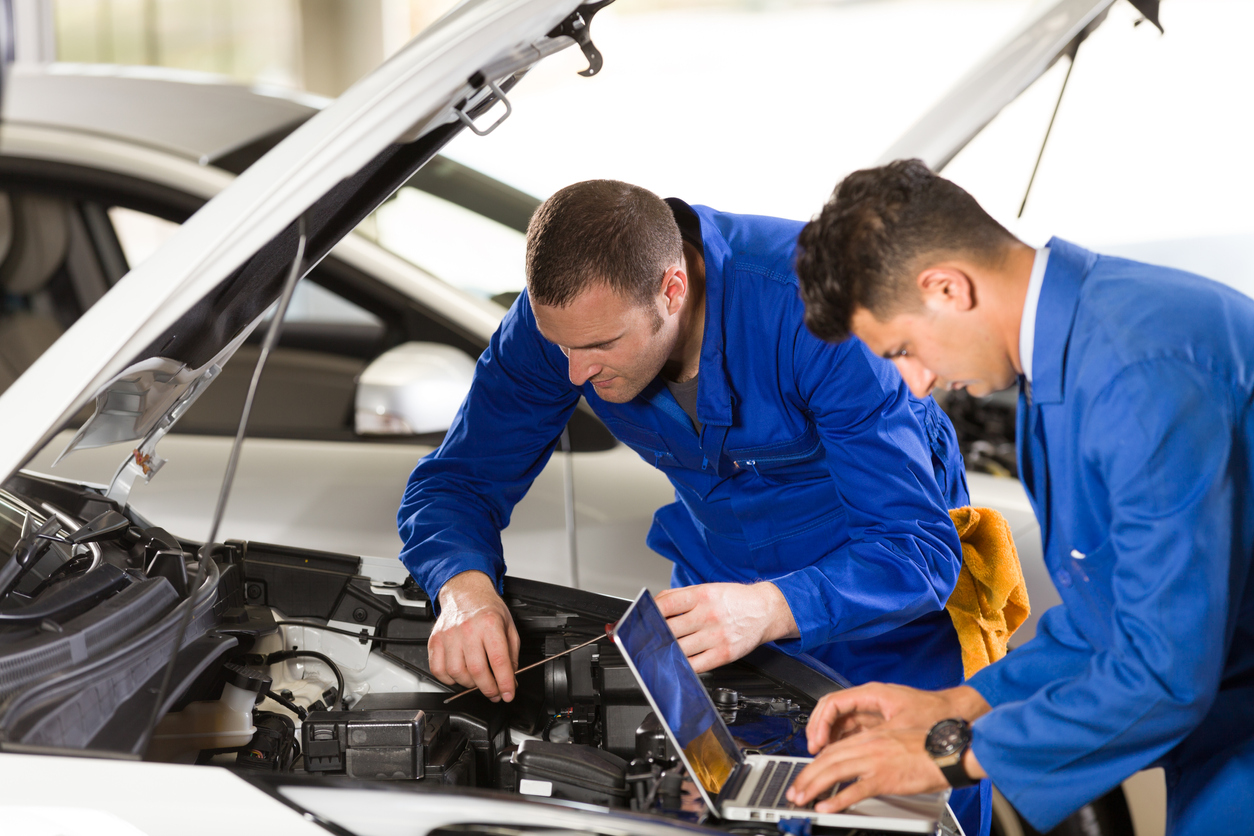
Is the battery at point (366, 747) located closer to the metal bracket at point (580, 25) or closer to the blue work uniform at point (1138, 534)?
the blue work uniform at point (1138, 534)

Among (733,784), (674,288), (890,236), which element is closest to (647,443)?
(674,288)

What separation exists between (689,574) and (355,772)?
0.93 meters

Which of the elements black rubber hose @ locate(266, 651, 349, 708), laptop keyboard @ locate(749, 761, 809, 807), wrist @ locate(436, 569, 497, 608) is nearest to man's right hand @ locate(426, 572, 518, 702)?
wrist @ locate(436, 569, 497, 608)

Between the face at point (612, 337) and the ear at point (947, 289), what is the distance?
682 millimetres

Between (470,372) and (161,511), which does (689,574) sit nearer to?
(470,372)

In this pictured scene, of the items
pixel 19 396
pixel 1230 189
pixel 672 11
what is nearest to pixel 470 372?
pixel 19 396

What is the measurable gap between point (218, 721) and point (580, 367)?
2.80ft

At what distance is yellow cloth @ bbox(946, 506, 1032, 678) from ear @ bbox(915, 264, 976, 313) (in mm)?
967

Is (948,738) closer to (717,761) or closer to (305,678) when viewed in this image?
(717,761)

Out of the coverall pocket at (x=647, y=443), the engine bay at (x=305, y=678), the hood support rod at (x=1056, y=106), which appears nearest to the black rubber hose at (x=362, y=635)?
the engine bay at (x=305, y=678)

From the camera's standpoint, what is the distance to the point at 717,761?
150 cm

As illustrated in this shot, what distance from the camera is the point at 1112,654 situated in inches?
46.4

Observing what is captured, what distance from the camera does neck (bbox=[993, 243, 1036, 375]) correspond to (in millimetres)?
1272

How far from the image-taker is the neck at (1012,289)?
1.27m
